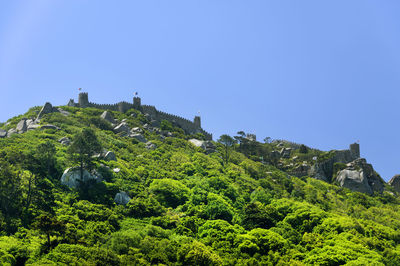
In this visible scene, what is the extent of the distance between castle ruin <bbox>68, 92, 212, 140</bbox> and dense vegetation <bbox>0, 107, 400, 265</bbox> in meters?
32.2

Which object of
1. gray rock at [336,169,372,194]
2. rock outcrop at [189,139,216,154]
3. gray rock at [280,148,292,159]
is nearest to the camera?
gray rock at [336,169,372,194]

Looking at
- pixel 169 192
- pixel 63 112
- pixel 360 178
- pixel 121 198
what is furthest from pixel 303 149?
pixel 121 198

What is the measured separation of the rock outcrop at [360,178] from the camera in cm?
10712

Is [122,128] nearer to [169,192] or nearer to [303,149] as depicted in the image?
[169,192]

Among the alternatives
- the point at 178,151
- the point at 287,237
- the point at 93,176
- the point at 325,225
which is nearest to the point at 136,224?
the point at 93,176

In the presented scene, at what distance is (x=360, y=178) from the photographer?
109 meters

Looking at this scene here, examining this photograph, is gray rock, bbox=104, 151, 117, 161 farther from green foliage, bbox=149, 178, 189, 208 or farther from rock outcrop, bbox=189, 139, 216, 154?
rock outcrop, bbox=189, 139, 216, 154

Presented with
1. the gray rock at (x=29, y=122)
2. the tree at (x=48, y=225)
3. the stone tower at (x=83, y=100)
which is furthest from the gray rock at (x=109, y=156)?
the stone tower at (x=83, y=100)

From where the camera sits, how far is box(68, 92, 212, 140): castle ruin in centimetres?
12581

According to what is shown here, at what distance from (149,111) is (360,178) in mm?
60045

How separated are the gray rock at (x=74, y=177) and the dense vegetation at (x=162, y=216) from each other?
44.8 inches

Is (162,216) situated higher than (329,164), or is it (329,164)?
(329,164)

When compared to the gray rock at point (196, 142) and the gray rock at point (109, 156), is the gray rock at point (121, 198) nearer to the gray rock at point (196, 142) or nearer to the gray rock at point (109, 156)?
the gray rock at point (109, 156)

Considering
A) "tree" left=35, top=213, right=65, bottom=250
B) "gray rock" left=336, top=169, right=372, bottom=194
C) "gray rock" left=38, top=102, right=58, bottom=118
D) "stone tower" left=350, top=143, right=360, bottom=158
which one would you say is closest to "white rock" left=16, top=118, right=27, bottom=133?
"gray rock" left=38, top=102, right=58, bottom=118
